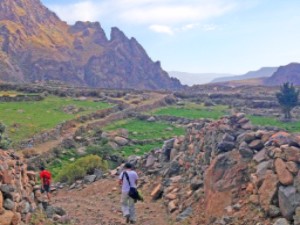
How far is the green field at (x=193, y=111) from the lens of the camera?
68.6 meters

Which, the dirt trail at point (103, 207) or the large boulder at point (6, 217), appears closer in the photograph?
the large boulder at point (6, 217)

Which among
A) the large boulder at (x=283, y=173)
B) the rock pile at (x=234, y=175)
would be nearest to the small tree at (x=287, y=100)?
the rock pile at (x=234, y=175)

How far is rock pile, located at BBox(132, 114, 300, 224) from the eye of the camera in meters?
13.3

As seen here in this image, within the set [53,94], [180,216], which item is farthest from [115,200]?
[53,94]

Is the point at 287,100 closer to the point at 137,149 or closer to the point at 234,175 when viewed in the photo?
the point at 137,149

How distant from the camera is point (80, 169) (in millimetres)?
29578

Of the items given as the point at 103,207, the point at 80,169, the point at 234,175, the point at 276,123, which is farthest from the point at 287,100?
the point at 234,175

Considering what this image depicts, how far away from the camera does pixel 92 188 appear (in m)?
26.0

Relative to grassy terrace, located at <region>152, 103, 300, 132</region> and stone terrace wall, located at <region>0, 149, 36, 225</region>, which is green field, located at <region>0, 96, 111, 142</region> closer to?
grassy terrace, located at <region>152, 103, 300, 132</region>

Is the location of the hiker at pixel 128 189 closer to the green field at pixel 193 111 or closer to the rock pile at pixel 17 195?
the rock pile at pixel 17 195

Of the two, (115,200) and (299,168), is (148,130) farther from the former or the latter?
(299,168)

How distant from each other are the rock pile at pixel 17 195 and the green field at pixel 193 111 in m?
50.2

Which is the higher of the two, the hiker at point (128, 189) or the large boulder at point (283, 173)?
the large boulder at point (283, 173)

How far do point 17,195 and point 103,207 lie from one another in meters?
7.67
